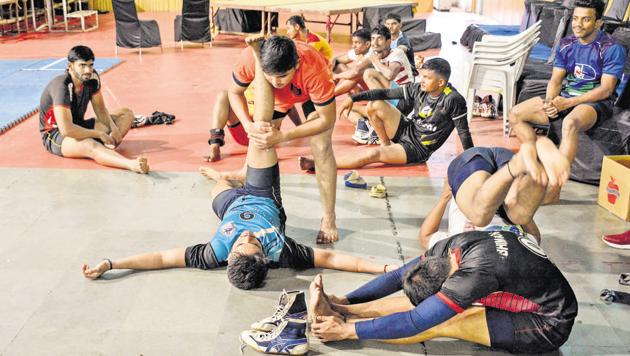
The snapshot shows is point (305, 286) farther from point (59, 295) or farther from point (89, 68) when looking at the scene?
point (89, 68)

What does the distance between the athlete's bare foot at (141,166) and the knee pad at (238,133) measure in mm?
876

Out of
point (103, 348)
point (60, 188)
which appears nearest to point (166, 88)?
point (60, 188)

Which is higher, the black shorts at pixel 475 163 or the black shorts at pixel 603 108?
the black shorts at pixel 475 163

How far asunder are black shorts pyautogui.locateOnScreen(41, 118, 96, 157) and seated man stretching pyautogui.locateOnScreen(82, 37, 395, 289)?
2.24m

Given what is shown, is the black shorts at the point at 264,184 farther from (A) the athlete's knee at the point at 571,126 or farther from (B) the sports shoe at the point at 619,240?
(A) the athlete's knee at the point at 571,126

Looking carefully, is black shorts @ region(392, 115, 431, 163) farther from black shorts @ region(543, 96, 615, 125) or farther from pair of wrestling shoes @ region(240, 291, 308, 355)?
pair of wrestling shoes @ region(240, 291, 308, 355)

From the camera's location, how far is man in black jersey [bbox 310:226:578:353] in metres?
3.09

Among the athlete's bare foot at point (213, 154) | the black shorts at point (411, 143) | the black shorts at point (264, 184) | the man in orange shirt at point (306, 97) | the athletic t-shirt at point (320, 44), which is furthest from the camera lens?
the athletic t-shirt at point (320, 44)

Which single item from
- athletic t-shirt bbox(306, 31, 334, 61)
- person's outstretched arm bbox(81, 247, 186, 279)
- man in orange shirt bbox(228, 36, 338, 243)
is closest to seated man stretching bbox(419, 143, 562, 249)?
man in orange shirt bbox(228, 36, 338, 243)

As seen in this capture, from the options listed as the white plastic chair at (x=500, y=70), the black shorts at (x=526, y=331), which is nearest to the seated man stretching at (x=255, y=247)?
the black shorts at (x=526, y=331)

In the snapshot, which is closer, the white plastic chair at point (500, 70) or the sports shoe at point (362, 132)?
the sports shoe at point (362, 132)

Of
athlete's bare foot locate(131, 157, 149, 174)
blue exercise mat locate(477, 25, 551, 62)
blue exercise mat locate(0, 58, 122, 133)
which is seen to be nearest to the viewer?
athlete's bare foot locate(131, 157, 149, 174)

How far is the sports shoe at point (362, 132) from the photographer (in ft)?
21.5

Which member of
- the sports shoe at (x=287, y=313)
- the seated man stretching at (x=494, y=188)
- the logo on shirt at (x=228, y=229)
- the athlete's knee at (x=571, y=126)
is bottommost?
the sports shoe at (x=287, y=313)
